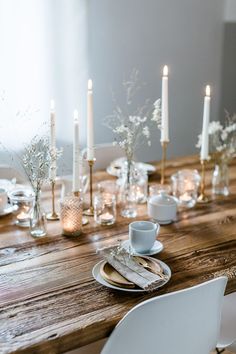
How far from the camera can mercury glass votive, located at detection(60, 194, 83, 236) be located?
167cm

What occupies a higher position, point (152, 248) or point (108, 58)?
point (108, 58)

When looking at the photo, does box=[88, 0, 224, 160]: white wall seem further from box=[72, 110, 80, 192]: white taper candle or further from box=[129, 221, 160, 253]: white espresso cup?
box=[129, 221, 160, 253]: white espresso cup

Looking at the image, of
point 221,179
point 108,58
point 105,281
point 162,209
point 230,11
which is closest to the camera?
point 105,281

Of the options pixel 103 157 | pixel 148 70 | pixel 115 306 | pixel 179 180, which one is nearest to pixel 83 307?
pixel 115 306

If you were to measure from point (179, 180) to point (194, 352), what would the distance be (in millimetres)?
822

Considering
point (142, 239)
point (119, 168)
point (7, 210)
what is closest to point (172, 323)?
point (142, 239)

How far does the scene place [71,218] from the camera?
1.67 metres

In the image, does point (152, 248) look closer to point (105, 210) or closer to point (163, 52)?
point (105, 210)

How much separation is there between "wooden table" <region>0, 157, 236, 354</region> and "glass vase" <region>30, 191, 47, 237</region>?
3 centimetres

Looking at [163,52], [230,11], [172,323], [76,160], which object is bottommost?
[172,323]

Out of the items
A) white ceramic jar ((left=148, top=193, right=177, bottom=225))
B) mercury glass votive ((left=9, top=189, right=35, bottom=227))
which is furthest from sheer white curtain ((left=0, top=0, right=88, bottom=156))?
white ceramic jar ((left=148, top=193, right=177, bottom=225))

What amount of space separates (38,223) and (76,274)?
1.03 ft

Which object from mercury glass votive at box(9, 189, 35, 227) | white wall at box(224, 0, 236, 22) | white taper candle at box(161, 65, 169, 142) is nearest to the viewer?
mercury glass votive at box(9, 189, 35, 227)

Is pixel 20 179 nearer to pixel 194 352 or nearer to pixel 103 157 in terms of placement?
pixel 103 157
